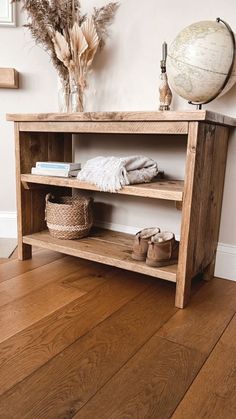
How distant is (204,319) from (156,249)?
30 centimetres

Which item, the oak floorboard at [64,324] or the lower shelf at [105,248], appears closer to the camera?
the oak floorboard at [64,324]

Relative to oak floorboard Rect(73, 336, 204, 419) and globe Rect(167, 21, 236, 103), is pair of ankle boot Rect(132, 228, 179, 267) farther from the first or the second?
globe Rect(167, 21, 236, 103)

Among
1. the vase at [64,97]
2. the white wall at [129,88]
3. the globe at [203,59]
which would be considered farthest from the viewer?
the vase at [64,97]

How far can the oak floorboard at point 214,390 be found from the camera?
765 mm

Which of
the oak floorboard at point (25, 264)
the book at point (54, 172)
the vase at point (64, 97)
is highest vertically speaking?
the vase at point (64, 97)

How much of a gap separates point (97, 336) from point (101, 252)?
445 mm

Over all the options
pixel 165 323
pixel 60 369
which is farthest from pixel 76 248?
pixel 60 369

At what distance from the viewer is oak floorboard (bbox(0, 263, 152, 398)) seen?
0.90m

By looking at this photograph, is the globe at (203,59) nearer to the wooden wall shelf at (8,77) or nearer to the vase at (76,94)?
the vase at (76,94)

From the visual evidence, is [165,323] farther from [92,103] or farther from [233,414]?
[92,103]

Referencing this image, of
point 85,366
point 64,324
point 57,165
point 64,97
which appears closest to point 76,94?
point 64,97

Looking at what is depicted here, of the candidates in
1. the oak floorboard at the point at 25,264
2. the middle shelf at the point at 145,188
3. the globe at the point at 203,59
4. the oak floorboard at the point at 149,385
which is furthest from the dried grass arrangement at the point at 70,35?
the oak floorboard at the point at 149,385

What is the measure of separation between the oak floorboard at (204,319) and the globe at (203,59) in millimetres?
777

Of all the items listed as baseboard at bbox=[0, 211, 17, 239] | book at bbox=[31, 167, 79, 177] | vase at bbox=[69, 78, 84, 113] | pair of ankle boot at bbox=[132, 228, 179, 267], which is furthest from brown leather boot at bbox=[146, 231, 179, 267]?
baseboard at bbox=[0, 211, 17, 239]
